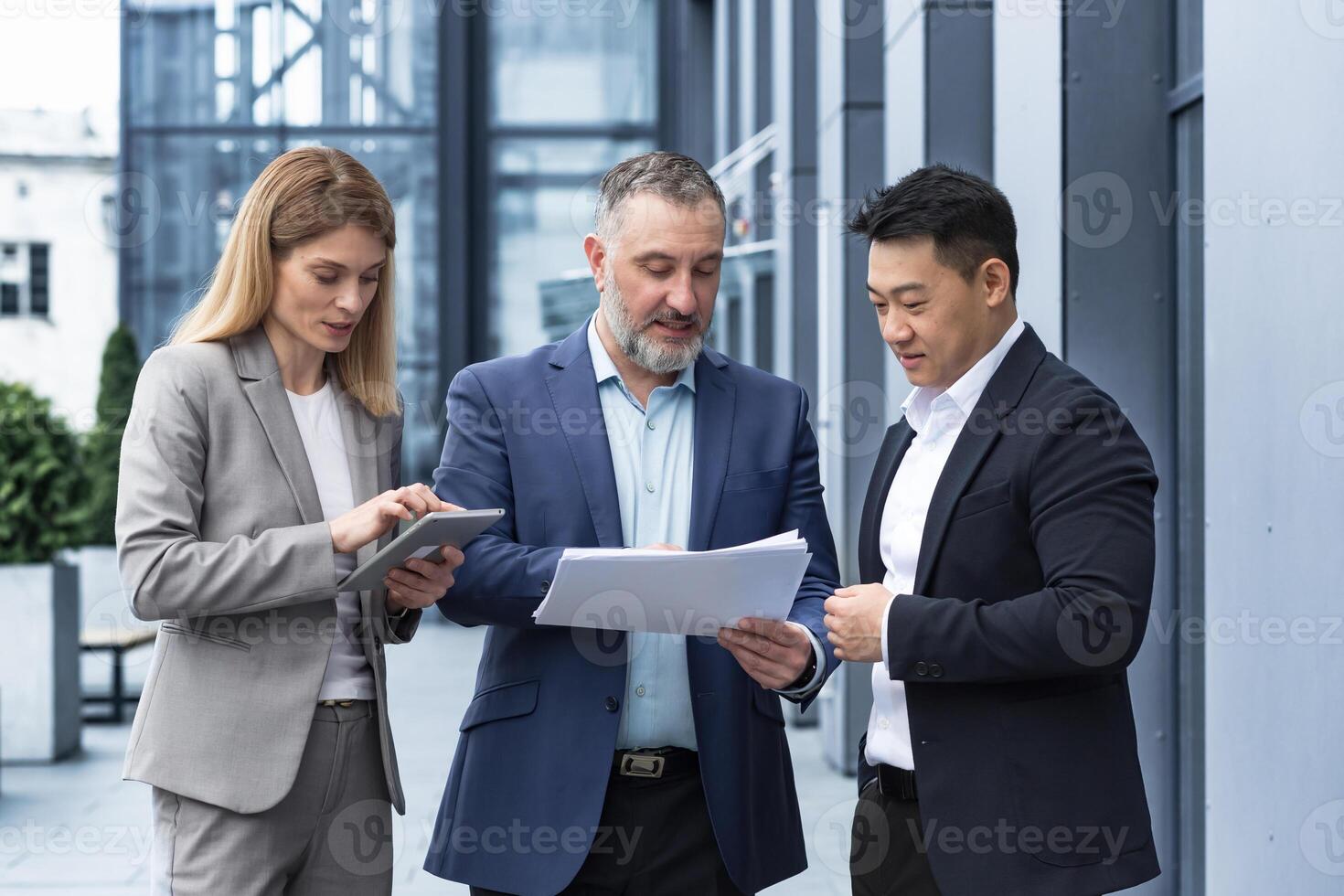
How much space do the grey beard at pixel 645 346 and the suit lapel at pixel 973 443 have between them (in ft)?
1.78

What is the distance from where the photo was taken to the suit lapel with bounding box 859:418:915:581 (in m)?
2.57

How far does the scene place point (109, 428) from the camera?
13.6 meters

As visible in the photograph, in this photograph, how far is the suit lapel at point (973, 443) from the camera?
2293 millimetres

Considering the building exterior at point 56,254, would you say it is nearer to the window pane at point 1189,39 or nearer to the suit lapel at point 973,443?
the window pane at point 1189,39

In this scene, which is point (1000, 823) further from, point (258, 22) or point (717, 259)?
point (258, 22)

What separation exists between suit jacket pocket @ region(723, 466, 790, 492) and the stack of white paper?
313mm

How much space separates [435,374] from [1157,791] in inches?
510

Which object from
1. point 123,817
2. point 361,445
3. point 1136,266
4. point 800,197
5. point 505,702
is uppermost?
point 800,197

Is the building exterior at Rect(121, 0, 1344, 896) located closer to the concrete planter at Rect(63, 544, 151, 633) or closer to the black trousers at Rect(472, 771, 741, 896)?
the black trousers at Rect(472, 771, 741, 896)

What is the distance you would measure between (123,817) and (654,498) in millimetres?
5213

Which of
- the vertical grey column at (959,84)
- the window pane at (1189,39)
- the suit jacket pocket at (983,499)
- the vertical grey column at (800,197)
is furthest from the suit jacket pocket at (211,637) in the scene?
the vertical grey column at (800,197)

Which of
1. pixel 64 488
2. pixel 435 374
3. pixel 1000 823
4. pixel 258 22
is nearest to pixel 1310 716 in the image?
pixel 1000 823

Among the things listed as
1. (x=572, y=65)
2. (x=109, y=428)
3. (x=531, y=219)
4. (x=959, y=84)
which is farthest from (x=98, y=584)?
(x=959, y=84)

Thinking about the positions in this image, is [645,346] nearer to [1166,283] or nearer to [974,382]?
[974,382]
